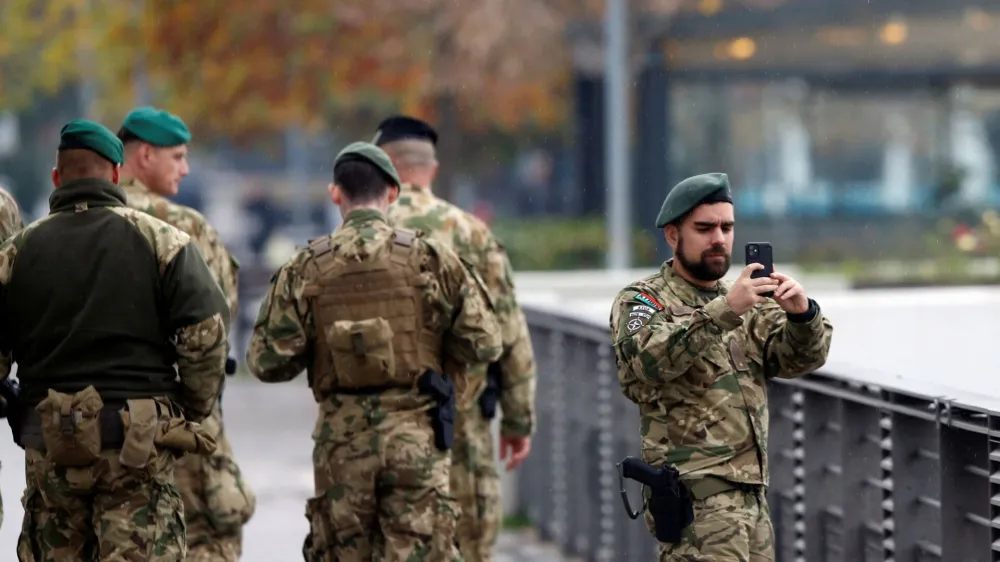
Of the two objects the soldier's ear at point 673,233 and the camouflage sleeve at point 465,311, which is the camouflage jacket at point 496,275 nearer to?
the camouflage sleeve at point 465,311

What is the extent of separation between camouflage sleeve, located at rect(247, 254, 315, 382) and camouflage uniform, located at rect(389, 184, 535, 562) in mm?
1093

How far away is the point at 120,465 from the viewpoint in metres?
5.33

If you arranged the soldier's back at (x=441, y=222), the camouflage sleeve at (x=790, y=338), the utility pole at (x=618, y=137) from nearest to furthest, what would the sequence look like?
the camouflage sleeve at (x=790, y=338) → the soldier's back at (x=441, y=222) → the utility pole at (x=618, y=137)

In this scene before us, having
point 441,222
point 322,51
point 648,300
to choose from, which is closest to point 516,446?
point 441,222

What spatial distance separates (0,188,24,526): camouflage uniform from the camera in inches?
244

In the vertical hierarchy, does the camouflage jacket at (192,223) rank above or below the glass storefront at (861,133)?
below

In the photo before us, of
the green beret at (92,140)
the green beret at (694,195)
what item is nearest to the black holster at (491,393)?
the green beret at (694,195)

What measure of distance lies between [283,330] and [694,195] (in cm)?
162

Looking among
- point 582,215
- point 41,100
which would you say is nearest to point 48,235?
point 582,215

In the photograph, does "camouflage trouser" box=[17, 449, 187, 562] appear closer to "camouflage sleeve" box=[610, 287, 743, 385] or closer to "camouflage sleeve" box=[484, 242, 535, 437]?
"camouflage sleeve" box=[610, 287, 743, 385]

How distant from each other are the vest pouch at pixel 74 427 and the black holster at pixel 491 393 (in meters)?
2.18

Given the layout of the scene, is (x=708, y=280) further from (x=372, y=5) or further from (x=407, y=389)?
(x=372, y=5)

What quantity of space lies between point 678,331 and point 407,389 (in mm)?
1344

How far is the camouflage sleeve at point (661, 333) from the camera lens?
496 cm
